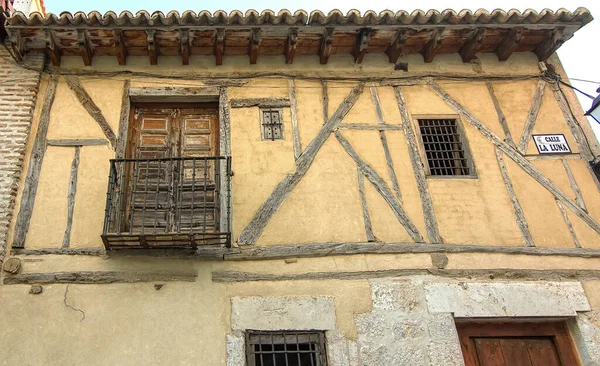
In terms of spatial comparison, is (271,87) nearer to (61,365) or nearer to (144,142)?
(144,142)

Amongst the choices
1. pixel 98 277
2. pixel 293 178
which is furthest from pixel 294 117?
pixel 98 277

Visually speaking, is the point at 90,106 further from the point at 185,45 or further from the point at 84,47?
the point at 185,45

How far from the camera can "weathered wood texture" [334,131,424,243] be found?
5.89 metres

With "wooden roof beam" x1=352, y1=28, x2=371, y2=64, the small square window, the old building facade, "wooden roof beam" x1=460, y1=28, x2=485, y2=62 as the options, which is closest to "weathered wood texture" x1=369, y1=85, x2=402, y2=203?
the old building facade

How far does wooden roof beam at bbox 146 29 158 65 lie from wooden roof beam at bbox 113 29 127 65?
32 centimetres

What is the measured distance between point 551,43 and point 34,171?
6.64m

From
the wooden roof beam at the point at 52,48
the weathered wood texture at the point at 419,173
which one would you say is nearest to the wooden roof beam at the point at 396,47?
the weathered wood texture at the point at 419,173

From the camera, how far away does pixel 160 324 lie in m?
5.21

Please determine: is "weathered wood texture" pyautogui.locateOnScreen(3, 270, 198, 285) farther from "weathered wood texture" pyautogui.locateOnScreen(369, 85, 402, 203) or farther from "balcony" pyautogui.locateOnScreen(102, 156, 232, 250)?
"weathered wood texture" pyautogui.locateOnScreen(369, 85, 402, 203)

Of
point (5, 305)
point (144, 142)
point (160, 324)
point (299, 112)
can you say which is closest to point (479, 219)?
point (299, 112)

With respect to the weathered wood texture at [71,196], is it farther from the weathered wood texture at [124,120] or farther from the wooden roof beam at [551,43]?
the wooden roof beam at [551,43]

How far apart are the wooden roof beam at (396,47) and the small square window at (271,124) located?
173cm

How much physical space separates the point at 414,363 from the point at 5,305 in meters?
4.02

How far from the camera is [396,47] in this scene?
690 centimetres
